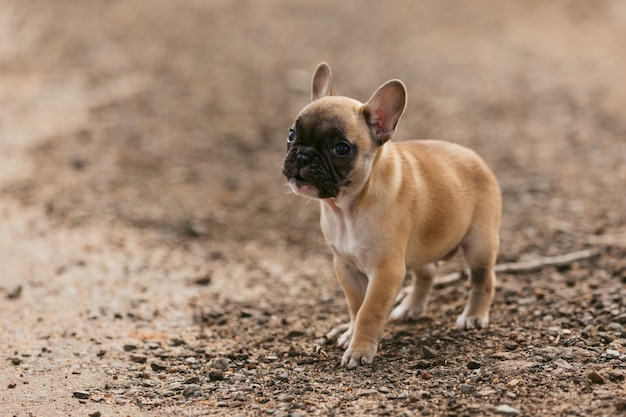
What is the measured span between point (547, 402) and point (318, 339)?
2385 millimetres

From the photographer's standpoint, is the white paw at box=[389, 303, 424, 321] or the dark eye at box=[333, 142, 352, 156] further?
the white paw at box=[389, 303, 424, 321]

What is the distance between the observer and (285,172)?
5957 mm

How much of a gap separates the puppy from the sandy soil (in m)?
0.46

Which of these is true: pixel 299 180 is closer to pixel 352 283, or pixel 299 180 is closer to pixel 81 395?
pixel 352 283

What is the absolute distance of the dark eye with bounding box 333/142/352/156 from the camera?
6035mm

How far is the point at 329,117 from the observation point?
6066 mm

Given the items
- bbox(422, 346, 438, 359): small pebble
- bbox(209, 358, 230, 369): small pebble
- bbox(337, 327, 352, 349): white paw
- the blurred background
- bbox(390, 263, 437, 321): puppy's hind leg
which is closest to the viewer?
bbox(422, 346, 438, 359): small pebble

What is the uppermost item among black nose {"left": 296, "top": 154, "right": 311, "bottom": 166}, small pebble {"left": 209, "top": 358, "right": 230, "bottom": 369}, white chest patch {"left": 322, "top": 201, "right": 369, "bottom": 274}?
black nose {"left": 296, "top": 154, "right": 311, "bottom": 166}

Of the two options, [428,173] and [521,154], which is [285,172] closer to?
[428,173]

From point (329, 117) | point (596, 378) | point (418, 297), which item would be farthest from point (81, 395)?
point (596, 378)

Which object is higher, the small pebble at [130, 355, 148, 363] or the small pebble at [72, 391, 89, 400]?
the small pebble at [72, 391, 89, 400]

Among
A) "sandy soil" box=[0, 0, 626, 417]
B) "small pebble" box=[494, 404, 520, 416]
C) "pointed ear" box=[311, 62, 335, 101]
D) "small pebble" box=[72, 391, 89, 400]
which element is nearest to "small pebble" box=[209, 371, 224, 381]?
"sandy soil" box=[0, 0, 626, 417]

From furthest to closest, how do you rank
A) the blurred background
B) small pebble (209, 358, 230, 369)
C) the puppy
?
the blurred background
small pebble (209, 358, 230, 369)
the puppy

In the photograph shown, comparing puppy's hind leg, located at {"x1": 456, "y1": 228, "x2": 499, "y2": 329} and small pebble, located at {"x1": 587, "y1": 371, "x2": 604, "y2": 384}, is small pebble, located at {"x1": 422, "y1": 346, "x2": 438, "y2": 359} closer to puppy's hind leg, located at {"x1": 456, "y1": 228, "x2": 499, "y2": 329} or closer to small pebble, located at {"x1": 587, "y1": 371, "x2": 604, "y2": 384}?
puppy's hind leg, located at {"x1": 456, "y1": 228, "x2": 499, "y2": 329}
